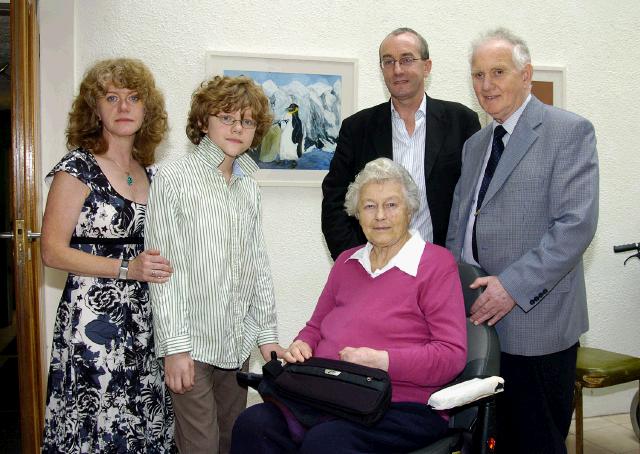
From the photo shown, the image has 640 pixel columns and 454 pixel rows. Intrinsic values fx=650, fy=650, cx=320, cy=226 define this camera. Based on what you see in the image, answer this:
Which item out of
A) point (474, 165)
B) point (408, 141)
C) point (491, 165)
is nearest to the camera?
point (491, 165)

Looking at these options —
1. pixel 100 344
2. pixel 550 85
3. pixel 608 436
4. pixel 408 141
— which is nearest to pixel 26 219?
pixel 100 344

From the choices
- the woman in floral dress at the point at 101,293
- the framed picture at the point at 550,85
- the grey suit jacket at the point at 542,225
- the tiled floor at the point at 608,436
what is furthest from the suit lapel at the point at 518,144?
the tiled floor at the point at 608,436

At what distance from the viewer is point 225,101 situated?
2.07 metres

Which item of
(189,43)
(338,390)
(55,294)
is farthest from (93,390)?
(189,43)

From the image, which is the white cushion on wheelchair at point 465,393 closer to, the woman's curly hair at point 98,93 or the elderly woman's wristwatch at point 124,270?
the elderly woman's wristwatch at point 124,270

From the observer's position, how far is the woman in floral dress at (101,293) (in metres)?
2.08

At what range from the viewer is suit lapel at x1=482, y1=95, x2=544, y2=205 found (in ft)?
6.97

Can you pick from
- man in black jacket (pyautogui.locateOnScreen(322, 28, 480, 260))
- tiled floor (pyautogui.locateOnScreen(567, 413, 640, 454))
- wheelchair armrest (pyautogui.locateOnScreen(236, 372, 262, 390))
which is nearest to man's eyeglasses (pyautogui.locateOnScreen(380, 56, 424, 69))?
man in black jacket (pyautogui.locateOnScreen(322, 28, 480, 260))

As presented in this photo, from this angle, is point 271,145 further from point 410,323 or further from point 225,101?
point 410,323

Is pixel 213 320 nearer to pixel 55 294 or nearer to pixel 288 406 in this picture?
pixel 288 406

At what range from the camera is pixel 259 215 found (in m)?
2.26

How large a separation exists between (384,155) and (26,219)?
167 centimetres

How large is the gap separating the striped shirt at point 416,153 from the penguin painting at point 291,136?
3.33ft

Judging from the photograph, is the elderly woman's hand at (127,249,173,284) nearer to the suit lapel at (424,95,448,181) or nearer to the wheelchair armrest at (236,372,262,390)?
the wheelchair armrest at (236,372,262,390)
